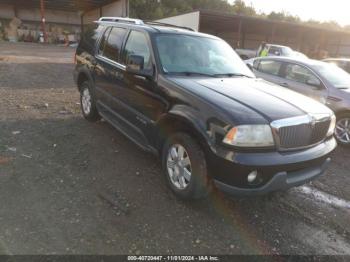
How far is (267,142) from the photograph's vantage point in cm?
272

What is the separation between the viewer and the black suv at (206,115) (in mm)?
2709

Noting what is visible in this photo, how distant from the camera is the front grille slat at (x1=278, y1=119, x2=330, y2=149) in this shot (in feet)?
9.17

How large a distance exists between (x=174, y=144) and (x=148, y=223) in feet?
2.91

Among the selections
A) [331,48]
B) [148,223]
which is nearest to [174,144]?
[148,223]

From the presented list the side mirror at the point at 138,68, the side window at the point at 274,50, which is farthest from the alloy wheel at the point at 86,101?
the side window at the point at 274,50

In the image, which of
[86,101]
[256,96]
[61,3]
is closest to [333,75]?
[256,96]

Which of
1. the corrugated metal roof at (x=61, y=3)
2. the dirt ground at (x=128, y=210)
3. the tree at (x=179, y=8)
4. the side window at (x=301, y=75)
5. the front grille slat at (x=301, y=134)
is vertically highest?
the tree at (x=179, y=8)

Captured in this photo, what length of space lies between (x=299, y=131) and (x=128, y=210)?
194cm

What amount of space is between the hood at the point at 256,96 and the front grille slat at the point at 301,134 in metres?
0.13

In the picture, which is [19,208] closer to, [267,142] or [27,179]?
[27,179]

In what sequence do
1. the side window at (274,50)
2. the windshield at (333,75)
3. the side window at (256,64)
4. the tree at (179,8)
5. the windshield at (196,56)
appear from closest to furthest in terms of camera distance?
the windshield at (196,56), the windshield at (333,75), the side window at (256,64), the side window at (274,50), the tree at (179,8)

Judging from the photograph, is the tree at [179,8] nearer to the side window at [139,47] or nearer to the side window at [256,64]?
the side window at [256,64]

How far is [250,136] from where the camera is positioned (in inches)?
106

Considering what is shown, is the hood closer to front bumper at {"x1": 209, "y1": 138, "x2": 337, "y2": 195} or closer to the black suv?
the black suv
